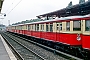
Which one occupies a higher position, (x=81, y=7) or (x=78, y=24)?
(x=81, y=7)

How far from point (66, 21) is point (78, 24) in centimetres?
169

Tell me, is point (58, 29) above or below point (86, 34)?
above

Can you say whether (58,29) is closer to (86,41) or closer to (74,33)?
(74,33)

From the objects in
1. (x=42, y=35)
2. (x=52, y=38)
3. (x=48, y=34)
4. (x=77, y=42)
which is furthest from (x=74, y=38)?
(x=42, y=35)

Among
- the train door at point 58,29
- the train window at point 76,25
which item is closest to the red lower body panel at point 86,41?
the train window at point 76,25

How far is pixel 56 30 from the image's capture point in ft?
61.1

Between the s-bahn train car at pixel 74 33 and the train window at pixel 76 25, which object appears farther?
the train window at pixel 76 25

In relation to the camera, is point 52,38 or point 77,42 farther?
point 52,38

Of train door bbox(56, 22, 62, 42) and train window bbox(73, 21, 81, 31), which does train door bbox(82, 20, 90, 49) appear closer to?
train window bbox(73, 21, 81, 31)

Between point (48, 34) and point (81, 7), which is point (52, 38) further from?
point (81, 7)

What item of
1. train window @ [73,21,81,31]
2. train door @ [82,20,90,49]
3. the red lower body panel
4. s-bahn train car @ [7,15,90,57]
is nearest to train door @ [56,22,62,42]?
s-bahn train car @ [7,15,90,57]

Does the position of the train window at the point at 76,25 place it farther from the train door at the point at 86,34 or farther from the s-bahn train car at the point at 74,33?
the train door at the point at 86,34

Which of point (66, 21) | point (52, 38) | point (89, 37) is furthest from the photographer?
point (52, 38)

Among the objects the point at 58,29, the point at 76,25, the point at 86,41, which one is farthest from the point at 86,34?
the point at 58,29
